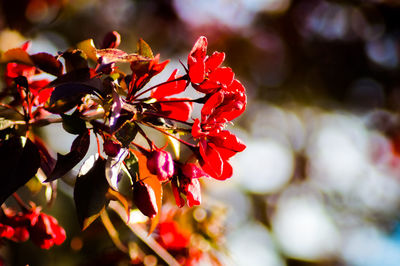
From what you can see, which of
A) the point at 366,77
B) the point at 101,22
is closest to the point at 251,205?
the point at 366,77

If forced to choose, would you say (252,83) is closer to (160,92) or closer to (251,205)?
(251,205)

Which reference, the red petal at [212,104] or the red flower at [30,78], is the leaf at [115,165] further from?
the red flower at [30,78]

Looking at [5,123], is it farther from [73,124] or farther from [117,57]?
[117,57]

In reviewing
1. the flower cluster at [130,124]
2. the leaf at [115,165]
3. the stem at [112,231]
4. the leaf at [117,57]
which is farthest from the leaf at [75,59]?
the stem at [112,231]

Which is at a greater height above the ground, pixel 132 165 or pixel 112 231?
pixel 132 165

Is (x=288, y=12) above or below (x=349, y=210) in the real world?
above

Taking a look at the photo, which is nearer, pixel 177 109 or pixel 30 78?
pixel 177 109

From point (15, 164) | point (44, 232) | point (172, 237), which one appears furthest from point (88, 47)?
point (172, 237)
